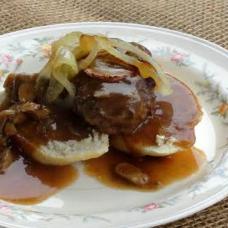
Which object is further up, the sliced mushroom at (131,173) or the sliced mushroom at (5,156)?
the sliced mushroom at (5,156)

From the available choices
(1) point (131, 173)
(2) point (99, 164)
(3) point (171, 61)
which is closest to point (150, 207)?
(1) point (131, 173)

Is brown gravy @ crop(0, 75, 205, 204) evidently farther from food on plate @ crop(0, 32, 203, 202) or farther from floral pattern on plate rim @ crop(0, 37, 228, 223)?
floral pattern on plate rim @ crop(0, 37, 228, 223)

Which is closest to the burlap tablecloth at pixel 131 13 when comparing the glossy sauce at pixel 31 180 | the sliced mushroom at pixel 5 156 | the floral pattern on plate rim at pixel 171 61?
the floral pattern on plate rim at pixel 171 61

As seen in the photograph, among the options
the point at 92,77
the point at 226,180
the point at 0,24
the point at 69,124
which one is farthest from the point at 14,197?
the point at 0,24

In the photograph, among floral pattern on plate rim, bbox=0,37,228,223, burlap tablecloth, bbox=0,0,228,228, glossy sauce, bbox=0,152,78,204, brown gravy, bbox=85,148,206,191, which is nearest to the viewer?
floral pattern on plate rim, bbox=0,37,228,223

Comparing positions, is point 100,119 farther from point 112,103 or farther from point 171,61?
point 171,61

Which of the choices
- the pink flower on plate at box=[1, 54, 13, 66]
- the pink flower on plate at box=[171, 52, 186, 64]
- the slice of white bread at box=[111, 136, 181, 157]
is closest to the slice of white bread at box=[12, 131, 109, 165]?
the slice of white bread at box=[111, 136, 181, 157]

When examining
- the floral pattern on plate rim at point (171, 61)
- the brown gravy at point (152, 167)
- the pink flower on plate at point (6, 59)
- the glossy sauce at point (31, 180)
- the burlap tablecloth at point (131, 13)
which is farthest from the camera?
the burlap tablecloth at point (131, 13)

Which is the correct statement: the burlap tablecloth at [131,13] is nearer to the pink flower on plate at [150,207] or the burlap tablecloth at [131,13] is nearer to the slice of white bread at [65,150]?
the slice of white bread at [65,150]
